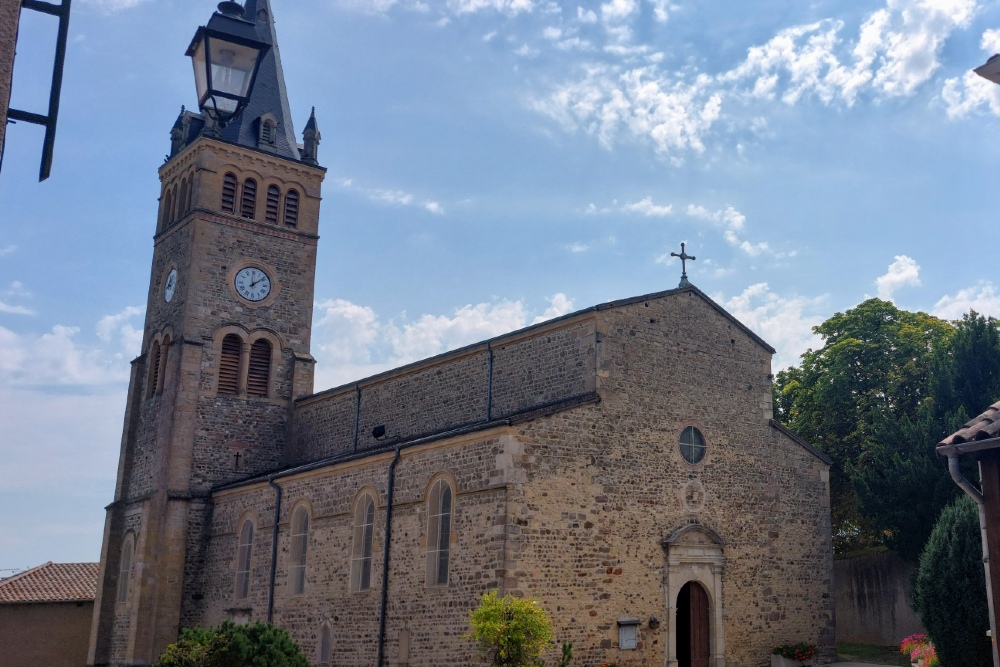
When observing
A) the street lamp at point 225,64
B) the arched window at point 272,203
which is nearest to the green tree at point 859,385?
the arched window at point 272,203

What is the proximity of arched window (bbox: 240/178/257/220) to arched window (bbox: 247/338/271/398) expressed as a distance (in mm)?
4528

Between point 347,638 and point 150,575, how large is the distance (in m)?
9.78

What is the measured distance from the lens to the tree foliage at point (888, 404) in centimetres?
2708

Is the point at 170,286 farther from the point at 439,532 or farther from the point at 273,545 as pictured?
the point at 439,532

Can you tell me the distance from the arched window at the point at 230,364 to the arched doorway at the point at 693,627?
17347 millimetres

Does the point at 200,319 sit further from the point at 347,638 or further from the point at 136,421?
the point at 347,638

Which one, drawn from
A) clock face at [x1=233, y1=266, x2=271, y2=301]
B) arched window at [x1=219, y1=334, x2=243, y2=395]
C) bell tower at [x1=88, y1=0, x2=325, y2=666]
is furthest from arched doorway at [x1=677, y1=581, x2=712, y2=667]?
clock face at [x1=233, y1=266, x2=271, y2=301]

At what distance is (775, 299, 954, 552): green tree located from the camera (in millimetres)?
32781

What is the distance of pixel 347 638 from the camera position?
23688 millimetres

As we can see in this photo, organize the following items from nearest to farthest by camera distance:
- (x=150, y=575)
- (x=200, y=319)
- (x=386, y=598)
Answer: (x=386, y=598) < (x=150, y=575) < (x=200, y=319)

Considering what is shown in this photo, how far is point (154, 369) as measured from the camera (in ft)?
113

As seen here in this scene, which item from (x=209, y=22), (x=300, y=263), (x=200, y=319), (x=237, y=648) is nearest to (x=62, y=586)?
(x=200, y=319)

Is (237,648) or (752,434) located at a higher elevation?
(752,434)

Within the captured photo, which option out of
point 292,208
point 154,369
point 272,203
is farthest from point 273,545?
point 292,208
